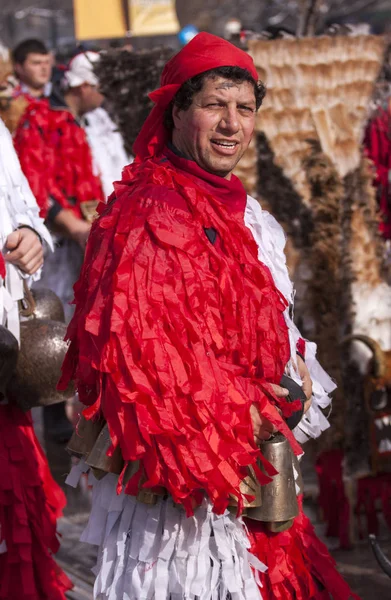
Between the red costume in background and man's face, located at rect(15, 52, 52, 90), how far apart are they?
303cm

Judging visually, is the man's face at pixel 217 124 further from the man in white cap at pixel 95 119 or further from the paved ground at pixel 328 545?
the man in white cap at pixel 95 119

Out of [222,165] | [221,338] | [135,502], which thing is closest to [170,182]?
[222,165]

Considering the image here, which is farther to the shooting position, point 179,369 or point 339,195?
point 339,195

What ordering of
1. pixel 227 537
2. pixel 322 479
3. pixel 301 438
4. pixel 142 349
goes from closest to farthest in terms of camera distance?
pixel 142 349
pixel 227 537
pixel 301 438
pixel 322 479

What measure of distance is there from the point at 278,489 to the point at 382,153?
121 inches

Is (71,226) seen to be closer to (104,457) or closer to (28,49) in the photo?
(28,49)

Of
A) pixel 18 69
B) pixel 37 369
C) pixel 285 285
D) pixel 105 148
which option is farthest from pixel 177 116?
pixel 18 69

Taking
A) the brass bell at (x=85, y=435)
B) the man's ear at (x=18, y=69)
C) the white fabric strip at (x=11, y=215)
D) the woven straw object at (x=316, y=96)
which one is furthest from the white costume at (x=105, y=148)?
the brass bell at (x=85, y=435)

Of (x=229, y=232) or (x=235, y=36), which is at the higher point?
(x=235, y=36)

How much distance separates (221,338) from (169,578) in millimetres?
631

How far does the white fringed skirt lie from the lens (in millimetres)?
2404

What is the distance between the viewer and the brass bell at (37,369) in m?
3.30

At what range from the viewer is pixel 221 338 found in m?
2.38

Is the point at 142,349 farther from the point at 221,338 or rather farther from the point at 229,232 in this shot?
the point at 229,232
